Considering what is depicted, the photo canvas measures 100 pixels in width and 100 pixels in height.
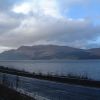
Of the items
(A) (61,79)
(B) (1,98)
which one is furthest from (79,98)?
(A) (61,79)

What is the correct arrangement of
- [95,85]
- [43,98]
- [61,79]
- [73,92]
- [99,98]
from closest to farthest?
[99,98] → [43,98] → [73,92] → [95,85] → [61,79]

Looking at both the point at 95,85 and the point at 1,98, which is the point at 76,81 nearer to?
the point at 95,85

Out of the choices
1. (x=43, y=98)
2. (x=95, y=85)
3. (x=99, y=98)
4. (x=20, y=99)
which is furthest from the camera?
(x=95, y=85)

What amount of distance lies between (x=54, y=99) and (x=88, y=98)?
2195 mm

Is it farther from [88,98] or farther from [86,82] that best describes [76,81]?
[88,98]

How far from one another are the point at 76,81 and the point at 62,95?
10.9 m

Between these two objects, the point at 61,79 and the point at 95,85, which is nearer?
the point at 95,85

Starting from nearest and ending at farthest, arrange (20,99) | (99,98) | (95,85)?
(20,99)
(99,98)
(95,85)

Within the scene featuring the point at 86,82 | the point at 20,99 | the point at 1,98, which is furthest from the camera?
the point at 86,82

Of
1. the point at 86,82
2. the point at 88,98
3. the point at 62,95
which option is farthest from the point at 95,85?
the point at 88,98

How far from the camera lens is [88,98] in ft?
79.6

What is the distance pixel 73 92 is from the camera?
28.4m

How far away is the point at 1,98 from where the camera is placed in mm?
21375

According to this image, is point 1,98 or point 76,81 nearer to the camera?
point 1,98
